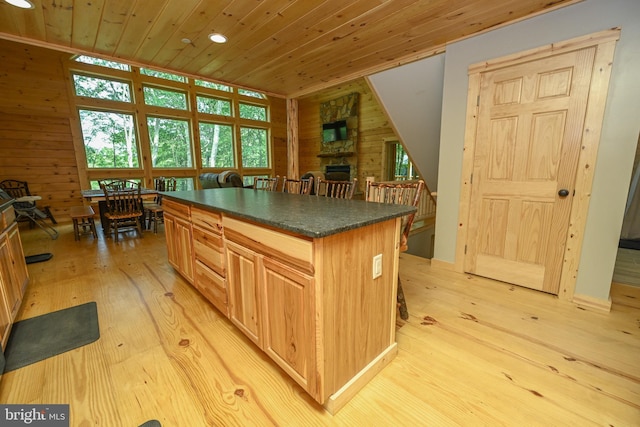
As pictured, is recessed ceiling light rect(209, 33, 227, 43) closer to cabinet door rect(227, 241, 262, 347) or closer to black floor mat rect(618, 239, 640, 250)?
cabinet door rect(227, 241, 262, 347)

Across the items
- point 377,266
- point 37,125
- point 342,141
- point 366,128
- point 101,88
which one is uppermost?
point 101,88

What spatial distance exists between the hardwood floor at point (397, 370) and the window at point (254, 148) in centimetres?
633

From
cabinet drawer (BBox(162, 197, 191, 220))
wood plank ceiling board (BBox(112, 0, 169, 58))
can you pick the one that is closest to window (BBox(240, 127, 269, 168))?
wood plank ceiling board (BBox(112, 0, 169, 58))

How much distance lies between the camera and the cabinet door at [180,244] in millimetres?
2274

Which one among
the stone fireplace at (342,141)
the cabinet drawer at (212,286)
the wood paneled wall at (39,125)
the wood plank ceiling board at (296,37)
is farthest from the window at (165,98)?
the cabinet drawer at (212,286)

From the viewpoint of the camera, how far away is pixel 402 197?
6.44 feet

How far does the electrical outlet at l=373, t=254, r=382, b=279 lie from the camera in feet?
4.31

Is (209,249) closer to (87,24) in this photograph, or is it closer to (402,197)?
(402,197)

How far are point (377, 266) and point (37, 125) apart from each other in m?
6.96

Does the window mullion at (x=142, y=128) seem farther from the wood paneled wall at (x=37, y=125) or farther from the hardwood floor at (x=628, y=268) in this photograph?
the hardwood floor at (x=628, y=268)

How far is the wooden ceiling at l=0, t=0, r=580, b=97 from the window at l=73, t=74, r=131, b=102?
3.27 meters

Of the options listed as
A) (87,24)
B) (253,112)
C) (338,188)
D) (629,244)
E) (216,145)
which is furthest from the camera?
(253,112)

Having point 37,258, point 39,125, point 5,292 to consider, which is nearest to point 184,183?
point 39,125

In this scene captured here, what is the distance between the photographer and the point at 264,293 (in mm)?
1371
